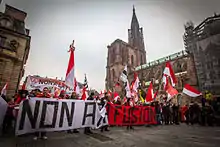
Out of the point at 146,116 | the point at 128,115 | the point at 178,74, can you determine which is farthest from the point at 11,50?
the point at 178,74

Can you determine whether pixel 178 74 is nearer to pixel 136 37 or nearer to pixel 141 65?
pixel 141 65

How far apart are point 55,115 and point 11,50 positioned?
14922 millimetres

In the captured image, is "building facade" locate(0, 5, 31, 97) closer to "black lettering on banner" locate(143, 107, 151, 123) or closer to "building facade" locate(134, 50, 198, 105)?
"black lettering on banner" locate(143, 107, 151, 123)

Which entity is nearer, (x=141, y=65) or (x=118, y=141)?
(x=118, y=141)

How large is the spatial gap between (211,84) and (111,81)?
28594 millimetres

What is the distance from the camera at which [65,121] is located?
189 inches

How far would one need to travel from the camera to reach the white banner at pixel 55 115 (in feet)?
13.4

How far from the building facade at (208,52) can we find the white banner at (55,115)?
21.9 m

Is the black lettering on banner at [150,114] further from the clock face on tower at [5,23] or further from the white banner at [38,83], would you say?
the clock face on tower at [5,23]

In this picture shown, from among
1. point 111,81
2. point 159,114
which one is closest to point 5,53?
point 159,114

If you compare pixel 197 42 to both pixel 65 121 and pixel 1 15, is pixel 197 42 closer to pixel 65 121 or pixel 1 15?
pixel 65 121

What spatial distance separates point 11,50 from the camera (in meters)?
14.8

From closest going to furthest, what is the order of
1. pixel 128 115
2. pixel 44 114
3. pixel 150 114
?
1. pixel 44 114
2. pixel 128 115
3. pixel 150 114

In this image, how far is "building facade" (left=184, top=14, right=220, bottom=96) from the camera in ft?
65.0
